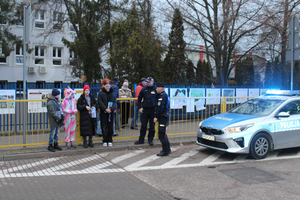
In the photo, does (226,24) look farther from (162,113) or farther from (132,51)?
(162,113)

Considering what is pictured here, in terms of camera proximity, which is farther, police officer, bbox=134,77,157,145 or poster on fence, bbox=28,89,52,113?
police officer, bbox=134,77,157,145

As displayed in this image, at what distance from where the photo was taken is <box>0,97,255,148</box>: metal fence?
25.5ft

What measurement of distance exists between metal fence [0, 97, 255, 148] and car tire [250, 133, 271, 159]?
9.63ft

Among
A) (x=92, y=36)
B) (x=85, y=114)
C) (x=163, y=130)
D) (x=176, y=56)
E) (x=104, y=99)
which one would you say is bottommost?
(x=163, y=130)

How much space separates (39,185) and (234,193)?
3.39 meters

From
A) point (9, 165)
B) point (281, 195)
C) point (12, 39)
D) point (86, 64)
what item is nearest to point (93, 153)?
point (9, 165)

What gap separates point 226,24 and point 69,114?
12090 millimetres

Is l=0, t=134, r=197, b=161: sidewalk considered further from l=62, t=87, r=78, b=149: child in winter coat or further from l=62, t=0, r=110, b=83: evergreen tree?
l=62, t=0, r=110, b=83: evergreen tree

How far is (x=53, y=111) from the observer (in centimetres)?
721

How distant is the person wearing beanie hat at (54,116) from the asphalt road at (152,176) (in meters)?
0.57

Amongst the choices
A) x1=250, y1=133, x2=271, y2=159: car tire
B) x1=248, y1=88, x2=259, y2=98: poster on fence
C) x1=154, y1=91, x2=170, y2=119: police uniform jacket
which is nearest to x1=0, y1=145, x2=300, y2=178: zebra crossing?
x1=250, y1=133, x2=271, y2=159: car tire

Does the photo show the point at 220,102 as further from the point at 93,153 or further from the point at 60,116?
the point at 60,116

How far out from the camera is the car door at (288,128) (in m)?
6.97

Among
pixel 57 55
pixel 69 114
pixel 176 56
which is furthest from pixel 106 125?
pixel 57 55
